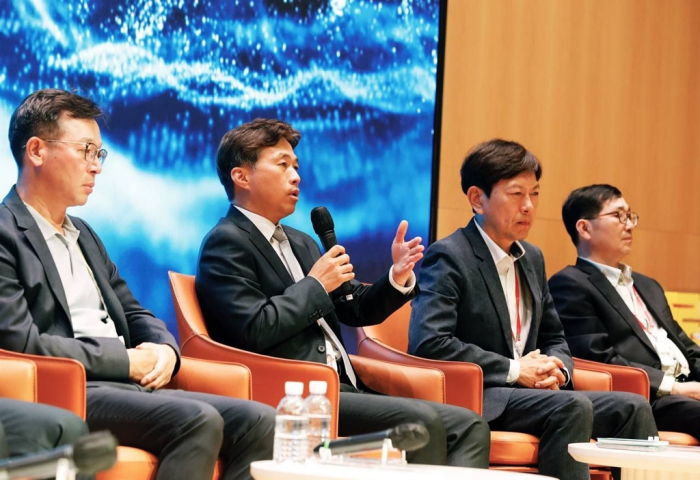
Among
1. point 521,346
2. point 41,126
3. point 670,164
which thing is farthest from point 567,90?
point 41,126

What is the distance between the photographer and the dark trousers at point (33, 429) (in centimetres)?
232

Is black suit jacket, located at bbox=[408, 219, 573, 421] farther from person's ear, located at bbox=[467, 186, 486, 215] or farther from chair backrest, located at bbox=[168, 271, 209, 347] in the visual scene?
chair backrest, located at bbox=[168, 271, 209, 347]

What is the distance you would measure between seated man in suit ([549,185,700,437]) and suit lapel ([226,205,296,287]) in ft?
5.32

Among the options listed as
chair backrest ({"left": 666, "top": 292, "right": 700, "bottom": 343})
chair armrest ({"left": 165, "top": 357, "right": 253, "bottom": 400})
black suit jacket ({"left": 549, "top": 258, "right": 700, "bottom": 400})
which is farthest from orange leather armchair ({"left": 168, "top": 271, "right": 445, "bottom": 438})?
chair backrest ({"left": 666, "top": 292, "right": 700, "bottom": 343})

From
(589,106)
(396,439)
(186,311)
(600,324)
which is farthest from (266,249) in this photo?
(589,106)

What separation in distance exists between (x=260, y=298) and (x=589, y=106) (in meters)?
2.99

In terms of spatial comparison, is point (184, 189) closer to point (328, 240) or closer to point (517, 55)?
point (328, 240)

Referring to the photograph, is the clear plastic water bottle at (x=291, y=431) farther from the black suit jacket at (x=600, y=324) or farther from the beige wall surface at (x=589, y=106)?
the beige wall surface at (x=589, y=106)

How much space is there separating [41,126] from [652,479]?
2129 mm

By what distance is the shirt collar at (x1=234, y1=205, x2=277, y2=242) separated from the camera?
11.7 feet

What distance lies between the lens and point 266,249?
3492 millimetres

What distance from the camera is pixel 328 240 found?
11.2ft

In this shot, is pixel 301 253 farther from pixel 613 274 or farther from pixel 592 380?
pixel 613 274

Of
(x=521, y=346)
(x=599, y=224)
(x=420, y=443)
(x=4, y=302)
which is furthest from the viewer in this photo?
(x=599, y=224)
